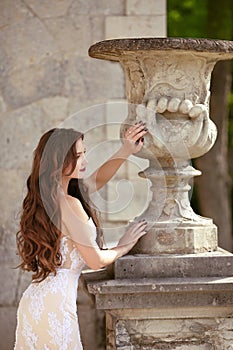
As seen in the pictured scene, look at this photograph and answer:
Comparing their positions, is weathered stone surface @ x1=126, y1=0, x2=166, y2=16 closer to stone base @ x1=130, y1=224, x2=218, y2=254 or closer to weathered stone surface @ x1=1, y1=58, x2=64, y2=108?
weathered stone surface @ x1=1, y1=58, x2=64, y2=108

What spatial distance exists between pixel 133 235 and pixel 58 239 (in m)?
0.31

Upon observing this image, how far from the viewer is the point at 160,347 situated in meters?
4.02

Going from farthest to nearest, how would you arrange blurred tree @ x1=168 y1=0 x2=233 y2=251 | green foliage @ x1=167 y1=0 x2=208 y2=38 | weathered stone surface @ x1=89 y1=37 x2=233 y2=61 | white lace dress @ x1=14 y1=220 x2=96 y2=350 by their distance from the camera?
green foliage @ x1=167 y1=0 x2=208 y2=38
blurred tree @ x1=168 y1=0 x2=233 y2=251
white lace dress @ x1=14 y1=220 x2=96 y2=350
weathered stone surface @ x1=89 y1=37 x2=233 y2=61

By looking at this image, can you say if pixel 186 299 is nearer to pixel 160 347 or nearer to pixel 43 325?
pixel 160 347

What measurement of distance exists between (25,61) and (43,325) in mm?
2443

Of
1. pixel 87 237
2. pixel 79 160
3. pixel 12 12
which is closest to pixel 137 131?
pixel 79 160

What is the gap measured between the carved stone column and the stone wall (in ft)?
6.52

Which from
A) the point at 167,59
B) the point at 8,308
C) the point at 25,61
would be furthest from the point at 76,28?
the point at 167,59

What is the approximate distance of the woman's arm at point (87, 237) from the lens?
3936 millimetres

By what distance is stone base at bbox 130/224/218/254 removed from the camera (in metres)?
4.04

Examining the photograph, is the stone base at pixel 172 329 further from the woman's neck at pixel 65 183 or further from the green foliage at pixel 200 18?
the green foliage at pixel 200 18

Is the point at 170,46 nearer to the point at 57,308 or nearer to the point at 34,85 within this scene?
the point at 57,308

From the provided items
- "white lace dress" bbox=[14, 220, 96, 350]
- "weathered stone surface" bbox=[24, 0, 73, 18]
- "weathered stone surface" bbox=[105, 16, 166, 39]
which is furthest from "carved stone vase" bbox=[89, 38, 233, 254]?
"weathered stone surface" bbox=[24, 0, 73, 18]

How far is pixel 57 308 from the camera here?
4.08 metres
